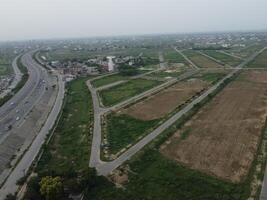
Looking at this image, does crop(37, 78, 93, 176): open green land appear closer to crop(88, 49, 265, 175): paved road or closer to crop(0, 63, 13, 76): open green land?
crop(88, 49, 265, 175): paved road

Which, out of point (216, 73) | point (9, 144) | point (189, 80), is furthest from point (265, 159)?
point (216, 73)

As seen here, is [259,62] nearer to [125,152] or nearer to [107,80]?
[107,80]

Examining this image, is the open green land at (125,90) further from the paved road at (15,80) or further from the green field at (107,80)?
the paved road at (15,80)

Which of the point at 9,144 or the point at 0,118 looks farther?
the point at 0,118

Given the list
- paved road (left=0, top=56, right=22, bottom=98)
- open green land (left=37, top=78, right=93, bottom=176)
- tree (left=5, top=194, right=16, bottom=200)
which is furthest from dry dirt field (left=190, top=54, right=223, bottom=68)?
tree (left=5, top=194, right=16, bottom=200)

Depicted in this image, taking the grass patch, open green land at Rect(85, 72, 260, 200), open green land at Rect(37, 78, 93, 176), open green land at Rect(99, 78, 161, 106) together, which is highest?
open green land at Rect(85, 72, 260, 200)

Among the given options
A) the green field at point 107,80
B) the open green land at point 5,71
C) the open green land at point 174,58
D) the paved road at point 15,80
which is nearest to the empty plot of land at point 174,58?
the open green land at point 174,58

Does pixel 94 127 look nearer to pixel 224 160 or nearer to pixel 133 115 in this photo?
pixel 133 115
